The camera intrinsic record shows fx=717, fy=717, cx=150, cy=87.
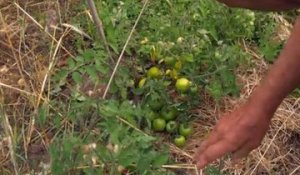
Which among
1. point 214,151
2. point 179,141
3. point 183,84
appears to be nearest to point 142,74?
point 183,84

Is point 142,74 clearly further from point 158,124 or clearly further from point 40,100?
point 40,100

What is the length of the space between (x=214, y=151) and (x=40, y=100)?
1088 mm

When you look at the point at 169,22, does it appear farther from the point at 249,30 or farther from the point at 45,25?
the point at 45,25

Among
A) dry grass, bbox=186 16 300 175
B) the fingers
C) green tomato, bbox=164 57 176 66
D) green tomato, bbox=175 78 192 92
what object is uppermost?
the fingers

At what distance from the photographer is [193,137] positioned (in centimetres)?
263

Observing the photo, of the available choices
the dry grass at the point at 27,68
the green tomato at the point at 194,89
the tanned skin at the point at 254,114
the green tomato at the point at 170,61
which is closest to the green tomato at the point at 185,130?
the green tomato at the point at 194,89

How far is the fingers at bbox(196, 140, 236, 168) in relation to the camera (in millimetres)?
1724

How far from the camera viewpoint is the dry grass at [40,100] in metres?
2.51

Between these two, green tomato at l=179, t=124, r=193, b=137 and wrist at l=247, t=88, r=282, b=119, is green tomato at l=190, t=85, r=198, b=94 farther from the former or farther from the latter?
wrist at l=247, t=88, r=282, b=119

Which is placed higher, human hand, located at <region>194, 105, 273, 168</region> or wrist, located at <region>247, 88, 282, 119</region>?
wrist, located at <region>247, 88, 282, 119</region>

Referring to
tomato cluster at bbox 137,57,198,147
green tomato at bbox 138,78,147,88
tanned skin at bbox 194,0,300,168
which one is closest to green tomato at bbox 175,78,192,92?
tomato cluster at bbox 137,57,198,147

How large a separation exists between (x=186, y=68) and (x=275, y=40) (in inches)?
17.6

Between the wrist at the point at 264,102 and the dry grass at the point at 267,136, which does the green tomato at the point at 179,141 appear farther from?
the wrist at the point at 264,102

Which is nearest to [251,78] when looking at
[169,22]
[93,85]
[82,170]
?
[169,22]
